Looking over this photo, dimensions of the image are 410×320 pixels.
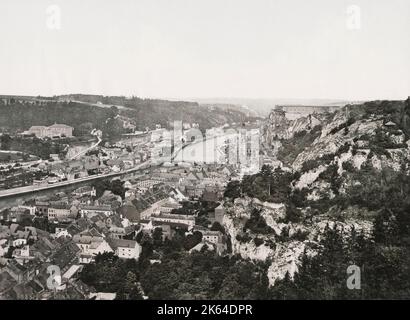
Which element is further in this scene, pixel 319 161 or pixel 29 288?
pixel 319 161

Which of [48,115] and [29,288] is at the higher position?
[48,115]

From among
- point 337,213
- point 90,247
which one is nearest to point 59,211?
point 90,247

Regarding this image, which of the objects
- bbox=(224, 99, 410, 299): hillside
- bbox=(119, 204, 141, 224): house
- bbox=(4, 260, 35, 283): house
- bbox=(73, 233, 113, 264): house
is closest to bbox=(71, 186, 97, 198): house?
bbox=(119, 204, 141, 224): house

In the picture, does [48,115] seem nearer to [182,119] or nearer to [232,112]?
[182,119]

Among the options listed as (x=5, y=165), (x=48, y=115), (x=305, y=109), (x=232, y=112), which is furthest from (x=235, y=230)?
(x=232, y=112)

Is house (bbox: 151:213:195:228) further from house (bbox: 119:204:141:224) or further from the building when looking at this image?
the building

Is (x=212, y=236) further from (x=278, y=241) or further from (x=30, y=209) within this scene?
(x=30, y=209)

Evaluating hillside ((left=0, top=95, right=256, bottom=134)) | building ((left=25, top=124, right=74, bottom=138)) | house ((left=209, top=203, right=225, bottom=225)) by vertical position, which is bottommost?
house ((left=209, top=203, right=225, bottom=225))
